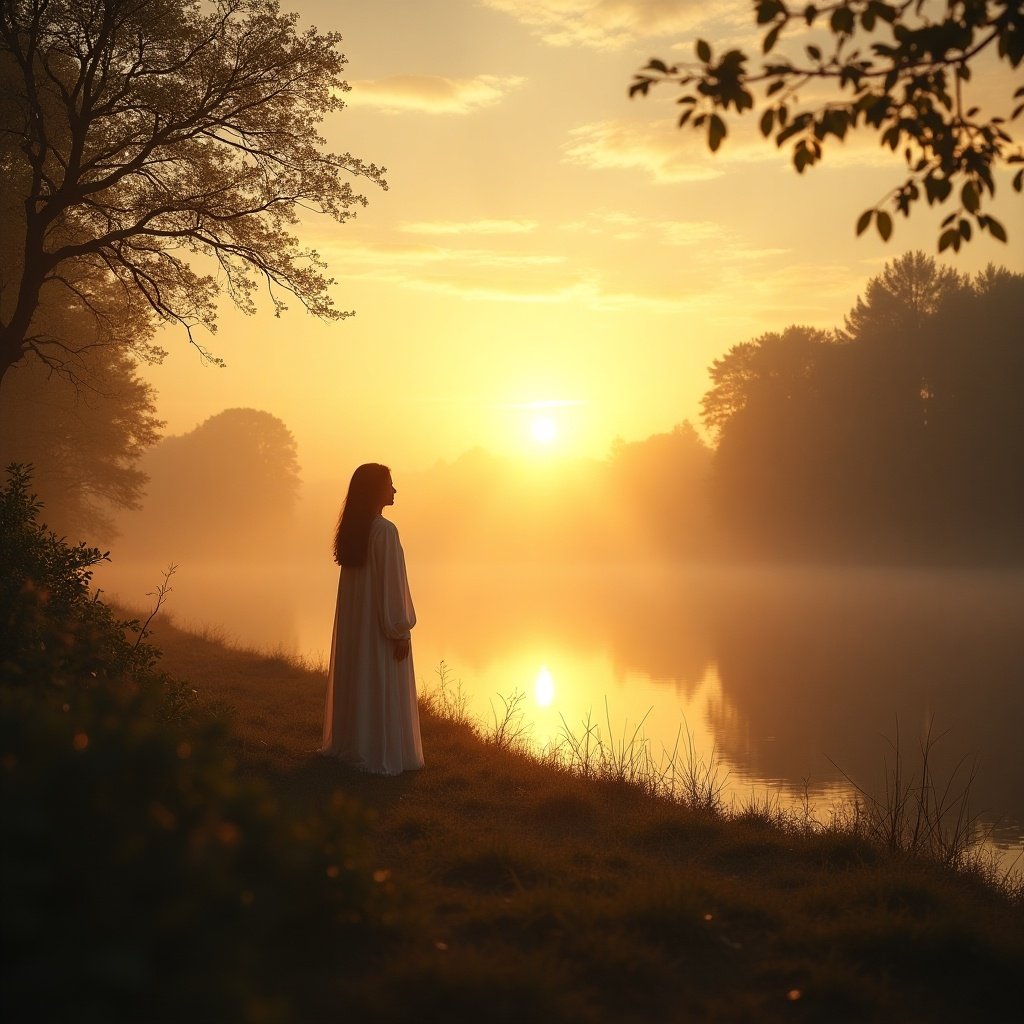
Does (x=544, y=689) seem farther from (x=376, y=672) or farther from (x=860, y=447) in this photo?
Answer: (x=860, y=447)

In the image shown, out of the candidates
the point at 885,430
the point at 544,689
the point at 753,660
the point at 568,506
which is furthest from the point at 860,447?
the point at 568,506

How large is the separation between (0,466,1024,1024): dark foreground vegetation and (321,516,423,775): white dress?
404 mm

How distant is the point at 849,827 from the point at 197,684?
30.1ft

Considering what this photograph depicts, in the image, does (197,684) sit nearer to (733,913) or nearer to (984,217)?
(733,913)

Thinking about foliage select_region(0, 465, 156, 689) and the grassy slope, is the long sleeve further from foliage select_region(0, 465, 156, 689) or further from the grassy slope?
foliage select_region(0, 465, 156, 689)

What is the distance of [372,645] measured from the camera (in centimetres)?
886

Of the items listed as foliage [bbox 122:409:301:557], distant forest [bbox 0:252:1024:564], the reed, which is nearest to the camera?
the reed

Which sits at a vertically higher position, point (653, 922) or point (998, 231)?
point (998, 231)

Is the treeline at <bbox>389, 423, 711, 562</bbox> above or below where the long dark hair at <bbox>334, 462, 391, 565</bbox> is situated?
above

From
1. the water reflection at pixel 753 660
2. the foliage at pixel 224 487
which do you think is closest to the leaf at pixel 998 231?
the water reflection at pixel 753 660

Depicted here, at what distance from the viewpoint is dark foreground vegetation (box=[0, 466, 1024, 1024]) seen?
2.93m

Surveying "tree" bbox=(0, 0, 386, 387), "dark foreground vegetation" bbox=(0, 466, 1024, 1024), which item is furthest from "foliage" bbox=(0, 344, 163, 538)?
Result: "dark foreground vegetation" bbox=(0, 466, 1024, 1024)

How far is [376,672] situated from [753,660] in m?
17.2

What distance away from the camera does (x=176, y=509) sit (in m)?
87.2
